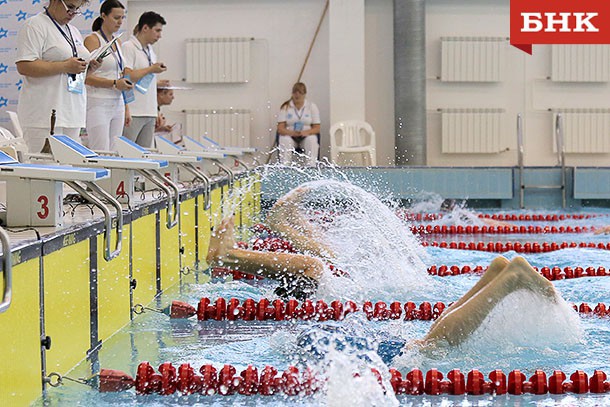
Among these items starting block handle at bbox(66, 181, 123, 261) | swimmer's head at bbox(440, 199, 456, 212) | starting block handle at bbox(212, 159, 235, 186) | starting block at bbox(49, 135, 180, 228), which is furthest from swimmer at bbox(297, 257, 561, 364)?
swimmer's head at bbox(440, 199, 456, 212)

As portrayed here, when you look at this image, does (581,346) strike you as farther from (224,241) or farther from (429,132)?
(429,132)

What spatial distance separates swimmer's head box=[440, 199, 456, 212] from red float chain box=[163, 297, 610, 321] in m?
5.57

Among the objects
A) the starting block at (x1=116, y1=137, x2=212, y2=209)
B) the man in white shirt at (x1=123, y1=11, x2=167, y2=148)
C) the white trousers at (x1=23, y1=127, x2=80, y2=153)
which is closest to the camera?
the white trousers at (x1=23, y1=127, x2=80, y2=153)

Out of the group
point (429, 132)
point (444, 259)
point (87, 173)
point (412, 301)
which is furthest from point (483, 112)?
point (87, 173)

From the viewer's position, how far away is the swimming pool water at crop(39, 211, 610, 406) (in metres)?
2.99

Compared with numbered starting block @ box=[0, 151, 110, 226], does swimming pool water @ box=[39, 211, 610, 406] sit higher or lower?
lower

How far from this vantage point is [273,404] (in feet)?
9.69

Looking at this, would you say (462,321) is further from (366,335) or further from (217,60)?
(217,60)

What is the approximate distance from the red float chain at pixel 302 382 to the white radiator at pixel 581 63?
10.1m

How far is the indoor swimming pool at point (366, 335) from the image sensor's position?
3025 millimetres

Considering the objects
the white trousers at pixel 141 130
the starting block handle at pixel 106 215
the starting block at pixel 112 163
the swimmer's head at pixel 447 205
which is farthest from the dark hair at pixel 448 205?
the starting block handle at pixel 106 215

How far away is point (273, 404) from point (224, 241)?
5.75ft

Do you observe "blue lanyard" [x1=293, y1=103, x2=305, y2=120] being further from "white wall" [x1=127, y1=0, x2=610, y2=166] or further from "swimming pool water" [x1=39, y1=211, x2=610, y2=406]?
"swimming pool water" [x1=39, y1=211, x2=610, y2=406]

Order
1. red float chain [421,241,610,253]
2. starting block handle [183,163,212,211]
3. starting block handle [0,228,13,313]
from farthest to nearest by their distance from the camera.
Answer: red float chain [421,241,610,253] → starting block handle [183,163,212,211] → starting block handle [0,228,13,313]
